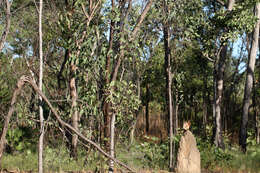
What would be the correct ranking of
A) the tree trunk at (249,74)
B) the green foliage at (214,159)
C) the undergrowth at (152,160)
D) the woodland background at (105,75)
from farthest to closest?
1. the tree trunk at (249,74)
2. the green foliage at (214,159)
3. the undergrowth at (152,160)
4. the woodland background at (105,75)

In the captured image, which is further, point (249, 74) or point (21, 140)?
point (21, 140)

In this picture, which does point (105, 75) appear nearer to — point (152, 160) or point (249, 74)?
point (152, 160)

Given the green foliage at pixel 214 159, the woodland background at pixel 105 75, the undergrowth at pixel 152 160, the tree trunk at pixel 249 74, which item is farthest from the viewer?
the tree trunk at pixel 249 74

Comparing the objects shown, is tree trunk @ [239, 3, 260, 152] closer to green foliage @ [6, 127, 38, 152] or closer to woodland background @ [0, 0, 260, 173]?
woodland background @ [0, 0, 260, 173]

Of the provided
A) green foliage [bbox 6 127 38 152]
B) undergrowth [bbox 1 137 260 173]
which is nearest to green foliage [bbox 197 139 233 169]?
undergrowth [bbox 1 137 260 173]

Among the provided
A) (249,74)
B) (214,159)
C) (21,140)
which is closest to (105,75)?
(214,159)

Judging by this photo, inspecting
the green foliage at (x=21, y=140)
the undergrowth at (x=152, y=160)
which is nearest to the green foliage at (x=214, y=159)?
the undergrowth at (x=152, y=160)

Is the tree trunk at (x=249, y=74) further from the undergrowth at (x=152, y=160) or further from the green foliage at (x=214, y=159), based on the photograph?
the green foliage at (x=214, y=159)

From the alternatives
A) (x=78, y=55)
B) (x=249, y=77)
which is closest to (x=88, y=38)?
(x=78, y=55)

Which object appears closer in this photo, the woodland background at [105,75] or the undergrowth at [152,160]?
the woodland background at [105,75]

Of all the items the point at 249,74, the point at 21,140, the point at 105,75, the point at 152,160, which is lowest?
the point at 21,140

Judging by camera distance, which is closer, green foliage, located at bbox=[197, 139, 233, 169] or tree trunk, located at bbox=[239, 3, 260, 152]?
green foliage, located at bbox=[197, 139, 233, 169]

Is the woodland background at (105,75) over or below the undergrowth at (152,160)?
over

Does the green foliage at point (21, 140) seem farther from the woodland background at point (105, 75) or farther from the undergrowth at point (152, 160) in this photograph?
the undergrowth at point (152, 160)
